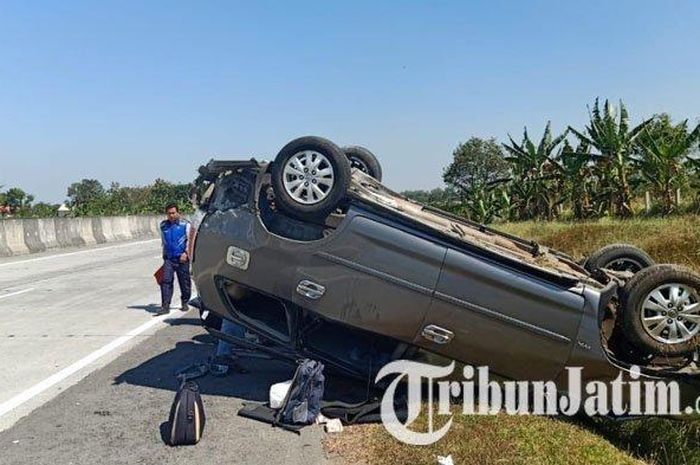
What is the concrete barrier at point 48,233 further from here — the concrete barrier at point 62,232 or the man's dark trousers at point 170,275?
the man's dark trousers at point 170,275

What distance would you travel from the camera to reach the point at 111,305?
10.1 metres

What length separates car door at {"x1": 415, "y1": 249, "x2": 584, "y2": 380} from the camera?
4.51 m

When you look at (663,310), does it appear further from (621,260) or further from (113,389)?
(113,389)

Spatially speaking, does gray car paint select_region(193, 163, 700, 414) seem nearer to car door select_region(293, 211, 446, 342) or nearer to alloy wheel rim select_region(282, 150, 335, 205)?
→ car door select_region(293, 211, 446, 342)

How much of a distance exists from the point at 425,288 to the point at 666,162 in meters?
16.5

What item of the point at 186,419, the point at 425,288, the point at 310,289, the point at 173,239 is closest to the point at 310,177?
the point at 310,289

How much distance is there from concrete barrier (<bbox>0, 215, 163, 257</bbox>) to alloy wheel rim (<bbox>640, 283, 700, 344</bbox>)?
21191 mm

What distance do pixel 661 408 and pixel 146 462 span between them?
12.8ft

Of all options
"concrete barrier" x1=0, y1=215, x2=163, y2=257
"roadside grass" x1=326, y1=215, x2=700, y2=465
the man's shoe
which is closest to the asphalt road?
the man's shoe

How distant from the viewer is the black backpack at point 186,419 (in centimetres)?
436

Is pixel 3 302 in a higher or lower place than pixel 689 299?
lower

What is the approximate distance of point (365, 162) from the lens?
6.56 meters

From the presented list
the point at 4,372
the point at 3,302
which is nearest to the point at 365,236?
the point at 4,372

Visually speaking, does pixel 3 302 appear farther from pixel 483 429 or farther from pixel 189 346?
pixel 483 429
